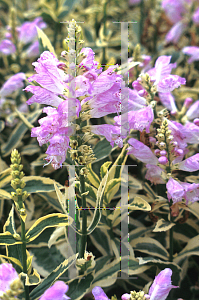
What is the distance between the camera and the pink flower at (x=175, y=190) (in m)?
0.60

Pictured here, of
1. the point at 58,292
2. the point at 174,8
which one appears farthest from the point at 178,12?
the point at 58,292

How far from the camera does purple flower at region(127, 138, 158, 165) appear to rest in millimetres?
650

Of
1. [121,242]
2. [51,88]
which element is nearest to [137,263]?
[121,242]

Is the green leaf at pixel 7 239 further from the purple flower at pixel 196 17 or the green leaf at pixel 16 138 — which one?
the purple flower at pixel 196 17

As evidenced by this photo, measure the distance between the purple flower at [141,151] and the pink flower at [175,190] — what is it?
6 centimetres

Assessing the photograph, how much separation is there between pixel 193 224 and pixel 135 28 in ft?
3.54

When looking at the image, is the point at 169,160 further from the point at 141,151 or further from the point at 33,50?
the point at 33,50

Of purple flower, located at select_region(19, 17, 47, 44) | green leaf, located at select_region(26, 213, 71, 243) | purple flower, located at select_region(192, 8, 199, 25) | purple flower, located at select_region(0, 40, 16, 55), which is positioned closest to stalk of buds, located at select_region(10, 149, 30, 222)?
green leaf, located at select_region(26, 213, 71, 243)

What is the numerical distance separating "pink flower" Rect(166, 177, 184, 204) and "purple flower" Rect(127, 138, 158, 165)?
6cm

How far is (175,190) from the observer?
0.60 meters

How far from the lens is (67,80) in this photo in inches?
19.6

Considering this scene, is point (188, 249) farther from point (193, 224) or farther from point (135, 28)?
point (135, 28)

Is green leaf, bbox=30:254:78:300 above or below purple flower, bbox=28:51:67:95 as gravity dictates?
below

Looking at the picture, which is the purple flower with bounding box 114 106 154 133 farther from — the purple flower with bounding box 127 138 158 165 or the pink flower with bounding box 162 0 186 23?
the pink flower with bounding box 162 0 186 23
